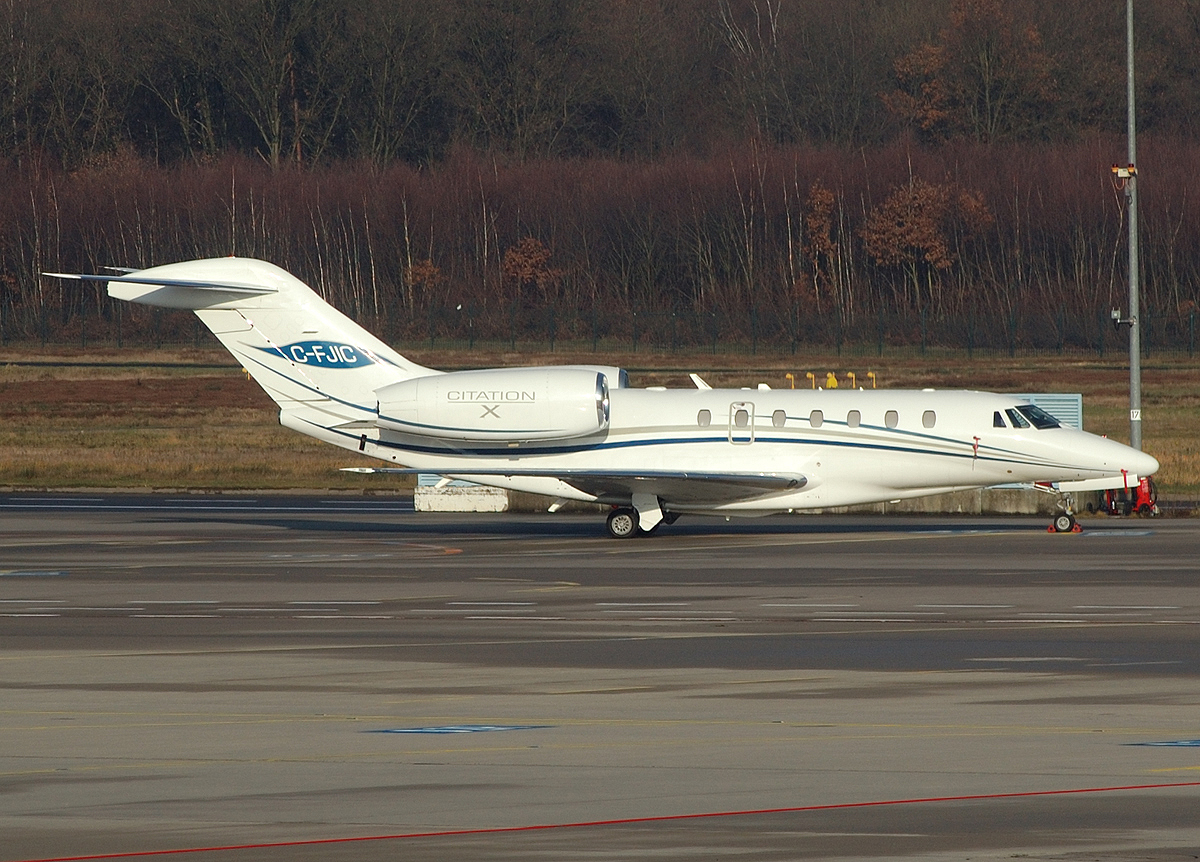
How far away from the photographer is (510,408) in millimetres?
29281

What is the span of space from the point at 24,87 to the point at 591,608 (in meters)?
92.1

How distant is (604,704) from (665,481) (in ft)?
50.5

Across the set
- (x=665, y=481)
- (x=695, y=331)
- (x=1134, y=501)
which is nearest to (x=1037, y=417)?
(x=1134, y=501)

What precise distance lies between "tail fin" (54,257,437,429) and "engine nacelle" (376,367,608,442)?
1266mm

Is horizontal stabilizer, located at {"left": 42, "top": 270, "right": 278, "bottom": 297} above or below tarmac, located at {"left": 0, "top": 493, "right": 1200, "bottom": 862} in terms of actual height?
above

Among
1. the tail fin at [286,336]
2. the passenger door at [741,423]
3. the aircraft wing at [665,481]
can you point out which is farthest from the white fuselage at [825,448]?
the tail fin at [286,336]

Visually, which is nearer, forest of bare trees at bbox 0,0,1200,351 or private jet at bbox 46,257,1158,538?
private jet at bbox 46,257,1158,538

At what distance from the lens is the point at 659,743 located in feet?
39.0

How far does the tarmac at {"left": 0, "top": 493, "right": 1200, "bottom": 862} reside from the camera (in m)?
9.32

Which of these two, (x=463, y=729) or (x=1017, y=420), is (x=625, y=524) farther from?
(x=463, y=729)

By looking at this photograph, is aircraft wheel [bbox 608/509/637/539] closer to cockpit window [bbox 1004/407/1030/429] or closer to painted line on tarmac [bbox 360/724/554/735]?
cockpit window [bbox 1004/407/1030/429]

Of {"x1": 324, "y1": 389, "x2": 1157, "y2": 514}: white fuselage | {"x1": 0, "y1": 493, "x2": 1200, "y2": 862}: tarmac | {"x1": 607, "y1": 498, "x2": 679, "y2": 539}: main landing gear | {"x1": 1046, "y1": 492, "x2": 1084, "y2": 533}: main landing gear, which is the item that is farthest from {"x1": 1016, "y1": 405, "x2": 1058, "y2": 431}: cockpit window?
{"x1": 607, "y1": 498, "x2": 679, "y2": 539}: main landing gear

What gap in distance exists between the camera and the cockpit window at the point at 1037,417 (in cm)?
2934

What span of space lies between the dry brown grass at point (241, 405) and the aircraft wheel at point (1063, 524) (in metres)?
8.83
